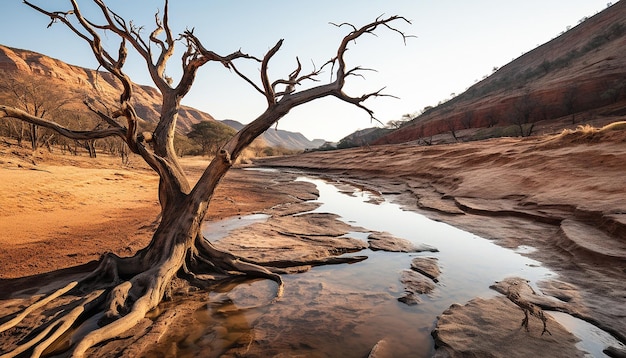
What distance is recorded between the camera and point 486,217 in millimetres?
9359

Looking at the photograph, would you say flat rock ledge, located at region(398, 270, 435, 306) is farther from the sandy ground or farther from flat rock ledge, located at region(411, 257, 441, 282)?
the sandy ground

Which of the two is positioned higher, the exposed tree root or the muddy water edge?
the exposed tree root

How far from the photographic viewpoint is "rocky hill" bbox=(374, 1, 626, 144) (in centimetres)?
3259

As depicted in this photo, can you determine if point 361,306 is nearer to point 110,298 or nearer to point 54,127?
point 110,298

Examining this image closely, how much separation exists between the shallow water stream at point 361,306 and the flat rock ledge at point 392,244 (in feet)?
0.93

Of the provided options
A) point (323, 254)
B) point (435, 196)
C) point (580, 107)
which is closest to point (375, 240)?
point (323, 254)

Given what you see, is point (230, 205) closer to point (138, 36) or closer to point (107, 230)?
point (107, 230)

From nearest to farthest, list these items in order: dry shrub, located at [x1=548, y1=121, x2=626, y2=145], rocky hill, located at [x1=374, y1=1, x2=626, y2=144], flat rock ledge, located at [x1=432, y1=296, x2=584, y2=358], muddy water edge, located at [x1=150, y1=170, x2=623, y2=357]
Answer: flat rock ledge, located at [x1=432, y1=296, x2=584, y2=358] → muddy water edge, located at [x1=150, y1=170, x2=623, y2=357] → dry shrub, located at [x1=548, y1=121, x2=626, y2=145] → rocky hill, located at [x1=374, y1=1, x2=626, y2=144]

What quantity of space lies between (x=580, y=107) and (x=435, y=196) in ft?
111

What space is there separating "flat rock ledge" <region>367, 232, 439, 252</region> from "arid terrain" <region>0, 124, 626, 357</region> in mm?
1674

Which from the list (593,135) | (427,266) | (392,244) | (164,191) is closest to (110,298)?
(164,191)

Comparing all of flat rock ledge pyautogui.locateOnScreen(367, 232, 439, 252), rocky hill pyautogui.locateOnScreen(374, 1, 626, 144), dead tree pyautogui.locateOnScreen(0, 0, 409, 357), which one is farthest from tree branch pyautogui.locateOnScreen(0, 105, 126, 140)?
rocky hill pyautogui.locateOnScreen(374, 1, 626, 144)

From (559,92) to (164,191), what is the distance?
47.4 metres

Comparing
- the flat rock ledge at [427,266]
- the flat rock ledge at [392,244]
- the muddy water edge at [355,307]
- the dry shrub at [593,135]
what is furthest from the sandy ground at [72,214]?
the dry shrub at [593,135]
